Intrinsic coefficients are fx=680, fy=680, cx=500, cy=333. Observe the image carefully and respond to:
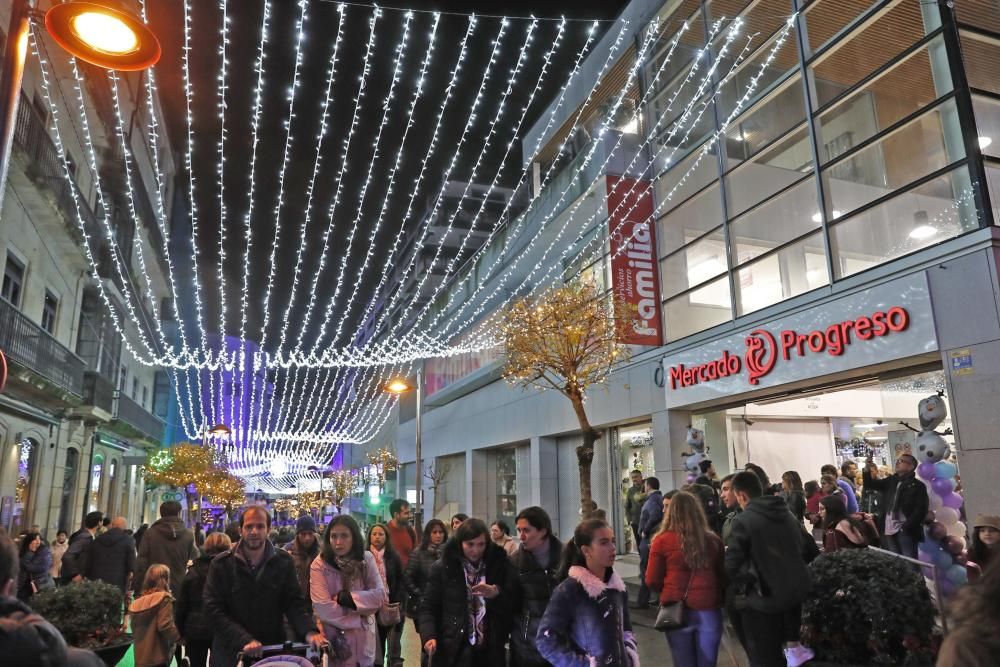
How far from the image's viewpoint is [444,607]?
4.52 meters

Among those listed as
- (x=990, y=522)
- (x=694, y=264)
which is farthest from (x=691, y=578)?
(x=694, y=264)

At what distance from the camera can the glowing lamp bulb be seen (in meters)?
4.83

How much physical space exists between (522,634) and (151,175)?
3216 cm

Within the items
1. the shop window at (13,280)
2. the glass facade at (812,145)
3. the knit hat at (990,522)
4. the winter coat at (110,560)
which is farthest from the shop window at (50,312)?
the knit hat at (990,522)

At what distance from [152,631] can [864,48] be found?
47.8 feet

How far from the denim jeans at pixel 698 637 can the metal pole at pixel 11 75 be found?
586cm

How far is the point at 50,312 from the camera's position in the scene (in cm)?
1817

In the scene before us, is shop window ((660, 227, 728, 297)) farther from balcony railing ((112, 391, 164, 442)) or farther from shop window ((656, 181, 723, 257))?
balcony railing ((112, 391, 164, 442))

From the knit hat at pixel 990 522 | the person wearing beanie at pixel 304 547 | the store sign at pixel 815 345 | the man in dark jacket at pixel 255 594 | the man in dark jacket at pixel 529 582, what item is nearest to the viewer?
the man in dark jacket at pixel 255 594

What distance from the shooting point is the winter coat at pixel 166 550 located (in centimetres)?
800

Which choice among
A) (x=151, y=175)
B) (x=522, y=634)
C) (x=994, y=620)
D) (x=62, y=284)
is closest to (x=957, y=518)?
(x=522, y=634)

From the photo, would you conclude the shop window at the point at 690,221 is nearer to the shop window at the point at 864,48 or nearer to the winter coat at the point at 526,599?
the shop window at the point at 864,48

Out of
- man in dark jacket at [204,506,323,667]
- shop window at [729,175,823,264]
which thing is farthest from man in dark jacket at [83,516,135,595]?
shop window at [729,175,823,264]

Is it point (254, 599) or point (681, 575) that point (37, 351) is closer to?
point (254, 599)
